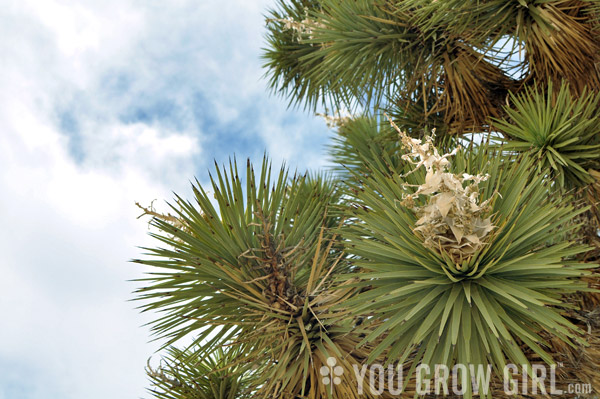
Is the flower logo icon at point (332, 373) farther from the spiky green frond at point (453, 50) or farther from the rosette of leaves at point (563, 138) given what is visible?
the spiky green frond at point (453, 50)

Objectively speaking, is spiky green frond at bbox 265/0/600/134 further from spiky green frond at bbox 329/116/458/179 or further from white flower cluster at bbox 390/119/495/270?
white flower cluster at bbox 390/119/495/270

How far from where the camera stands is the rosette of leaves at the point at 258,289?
185cm

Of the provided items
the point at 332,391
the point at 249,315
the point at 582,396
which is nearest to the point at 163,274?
the point at 249,315

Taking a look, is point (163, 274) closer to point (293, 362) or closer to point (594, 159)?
point (293, 362)

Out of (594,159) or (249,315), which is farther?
(594,159)

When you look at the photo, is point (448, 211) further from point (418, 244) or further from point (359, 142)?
point (359, 142)

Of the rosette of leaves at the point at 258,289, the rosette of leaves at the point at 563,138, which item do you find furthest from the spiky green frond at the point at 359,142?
the rosette of leaves at the point at 258,289

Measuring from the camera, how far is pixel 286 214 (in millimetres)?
2096

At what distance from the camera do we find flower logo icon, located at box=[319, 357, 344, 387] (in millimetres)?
1801

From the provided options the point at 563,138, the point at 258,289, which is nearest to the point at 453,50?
the point at 563,138

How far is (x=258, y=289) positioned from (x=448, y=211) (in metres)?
0.89

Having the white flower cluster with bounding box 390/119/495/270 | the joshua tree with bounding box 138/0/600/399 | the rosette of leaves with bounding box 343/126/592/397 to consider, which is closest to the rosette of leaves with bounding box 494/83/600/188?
the joshua tree with bounding box 138/0/600/399

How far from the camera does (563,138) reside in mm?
2582

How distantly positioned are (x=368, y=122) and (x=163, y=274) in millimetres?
3388
